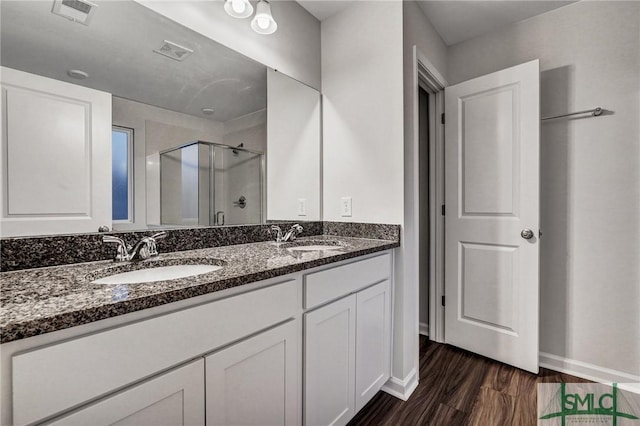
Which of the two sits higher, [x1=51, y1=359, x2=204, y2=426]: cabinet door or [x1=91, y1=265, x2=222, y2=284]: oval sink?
[x1=91, y1=265, x2=222, y2=284]: oval sink

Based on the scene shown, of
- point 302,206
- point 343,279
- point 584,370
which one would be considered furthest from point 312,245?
point 584,370

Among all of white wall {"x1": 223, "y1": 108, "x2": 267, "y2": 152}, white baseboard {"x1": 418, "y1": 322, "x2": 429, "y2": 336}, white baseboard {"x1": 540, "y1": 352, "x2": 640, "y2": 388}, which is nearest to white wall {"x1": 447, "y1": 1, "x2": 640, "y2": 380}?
white baseboard {"x1": 540, "y1": 352, "x2": 640, "y2": 388}

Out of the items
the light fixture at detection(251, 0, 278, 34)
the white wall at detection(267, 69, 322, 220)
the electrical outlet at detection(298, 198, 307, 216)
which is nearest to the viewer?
the light fixture at detection(251, 0, 278, 34)

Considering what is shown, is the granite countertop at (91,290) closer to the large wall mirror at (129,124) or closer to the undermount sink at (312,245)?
the large wall mirror at (129,124)

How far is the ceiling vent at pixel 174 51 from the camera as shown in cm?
132

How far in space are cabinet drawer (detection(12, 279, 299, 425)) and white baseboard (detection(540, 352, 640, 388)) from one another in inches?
84.6

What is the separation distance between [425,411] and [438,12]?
96.5 inches

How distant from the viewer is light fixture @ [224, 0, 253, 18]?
138 centimetres

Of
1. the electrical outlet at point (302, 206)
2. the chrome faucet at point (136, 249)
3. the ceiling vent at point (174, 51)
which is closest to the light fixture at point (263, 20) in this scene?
the ceiling vent at point (174, 51)

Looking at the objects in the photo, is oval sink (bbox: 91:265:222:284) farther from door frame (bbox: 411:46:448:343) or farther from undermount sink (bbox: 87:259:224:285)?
door frame (bbox: 411:46:448:343)

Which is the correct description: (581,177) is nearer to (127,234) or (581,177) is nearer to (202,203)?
(202,203)

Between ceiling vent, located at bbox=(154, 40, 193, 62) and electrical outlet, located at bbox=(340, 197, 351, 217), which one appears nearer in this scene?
ceiling vent, located at bbox=(154, 40, 193, 62)

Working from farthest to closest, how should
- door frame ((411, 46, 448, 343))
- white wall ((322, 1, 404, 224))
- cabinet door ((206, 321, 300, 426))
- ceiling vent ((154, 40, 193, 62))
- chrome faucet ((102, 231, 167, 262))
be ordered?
door frame ((411, 46, 448, 343)) → white wall ((322, 1, 404, 224)) → ceiling vent ((154, 40, 193, 62)) → chrome faucet ((102, 231, 167, 262)) → cabinet door ((206, 321, 300, 426))

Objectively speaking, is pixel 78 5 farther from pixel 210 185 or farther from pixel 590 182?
pixel 590 182
